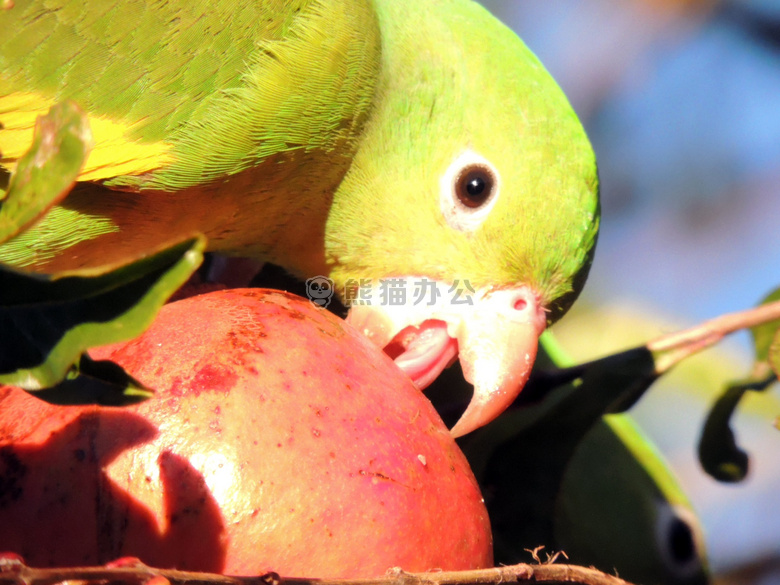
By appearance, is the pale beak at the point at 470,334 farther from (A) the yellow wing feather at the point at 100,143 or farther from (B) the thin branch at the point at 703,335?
(A) the yellow wing feather at the point at 100,143

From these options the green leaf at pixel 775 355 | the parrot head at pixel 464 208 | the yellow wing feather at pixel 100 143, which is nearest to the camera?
the green leaf at pixel 775 355

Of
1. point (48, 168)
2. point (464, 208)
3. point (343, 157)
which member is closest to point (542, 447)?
point (464, 208)

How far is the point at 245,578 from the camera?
26.4 inches

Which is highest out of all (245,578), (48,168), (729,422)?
(48,168)

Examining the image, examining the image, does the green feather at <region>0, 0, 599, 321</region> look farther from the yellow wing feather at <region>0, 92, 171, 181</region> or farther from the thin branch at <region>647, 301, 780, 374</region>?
the thin branch at <region>647, 301, 780, 374</region>

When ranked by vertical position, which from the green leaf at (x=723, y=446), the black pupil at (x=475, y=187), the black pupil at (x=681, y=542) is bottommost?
the black pupil at (x=681, y=542)

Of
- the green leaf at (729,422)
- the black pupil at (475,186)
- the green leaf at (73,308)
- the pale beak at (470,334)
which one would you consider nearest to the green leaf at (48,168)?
the green leaf at (73,308)

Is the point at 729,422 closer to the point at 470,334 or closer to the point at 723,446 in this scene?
the point at 723,446

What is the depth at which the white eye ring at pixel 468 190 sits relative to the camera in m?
1.58

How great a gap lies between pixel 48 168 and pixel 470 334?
1.01 metres

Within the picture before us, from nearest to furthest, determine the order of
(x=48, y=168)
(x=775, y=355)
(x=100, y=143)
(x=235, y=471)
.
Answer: (x=48, y=168), (x=235, y=471), (x=775, y=355), (x=100, y=143)
